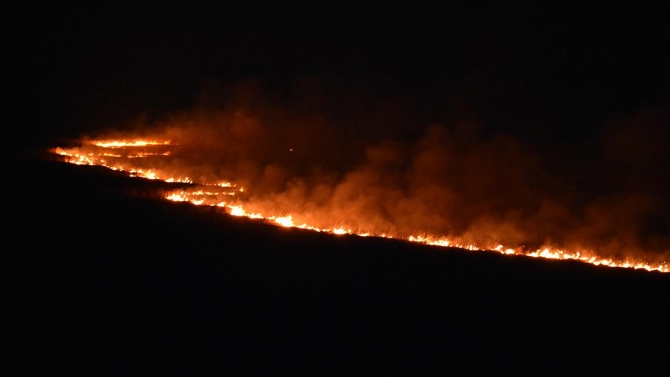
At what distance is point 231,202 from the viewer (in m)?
9.52

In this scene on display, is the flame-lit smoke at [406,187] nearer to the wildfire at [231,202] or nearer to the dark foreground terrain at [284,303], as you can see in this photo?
the wildfire at [231,202]

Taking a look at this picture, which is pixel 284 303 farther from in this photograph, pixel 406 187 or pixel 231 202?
pixel 406 187

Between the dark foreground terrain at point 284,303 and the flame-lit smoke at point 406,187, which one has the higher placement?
the flame-lit smoke at point 406,187

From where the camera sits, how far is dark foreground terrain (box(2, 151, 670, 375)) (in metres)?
4.45

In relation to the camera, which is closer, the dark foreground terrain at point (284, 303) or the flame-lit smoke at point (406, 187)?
the dark foreground terrain at point (284, 303)

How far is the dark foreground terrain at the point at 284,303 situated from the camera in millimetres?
4445

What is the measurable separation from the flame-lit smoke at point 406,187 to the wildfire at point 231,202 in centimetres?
3

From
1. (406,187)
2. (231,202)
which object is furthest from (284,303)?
A: (406,187)

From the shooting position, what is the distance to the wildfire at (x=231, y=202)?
333 inches

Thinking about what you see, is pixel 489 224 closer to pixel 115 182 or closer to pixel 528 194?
pixel 528 194

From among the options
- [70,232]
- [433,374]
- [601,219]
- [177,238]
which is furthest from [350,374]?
[601,219]

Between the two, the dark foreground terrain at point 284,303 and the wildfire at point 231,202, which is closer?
the dark foreground terrain at point 284,303

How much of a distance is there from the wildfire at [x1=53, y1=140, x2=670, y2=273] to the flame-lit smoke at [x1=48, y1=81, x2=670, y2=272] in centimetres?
3

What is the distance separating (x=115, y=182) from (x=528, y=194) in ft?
24.7
